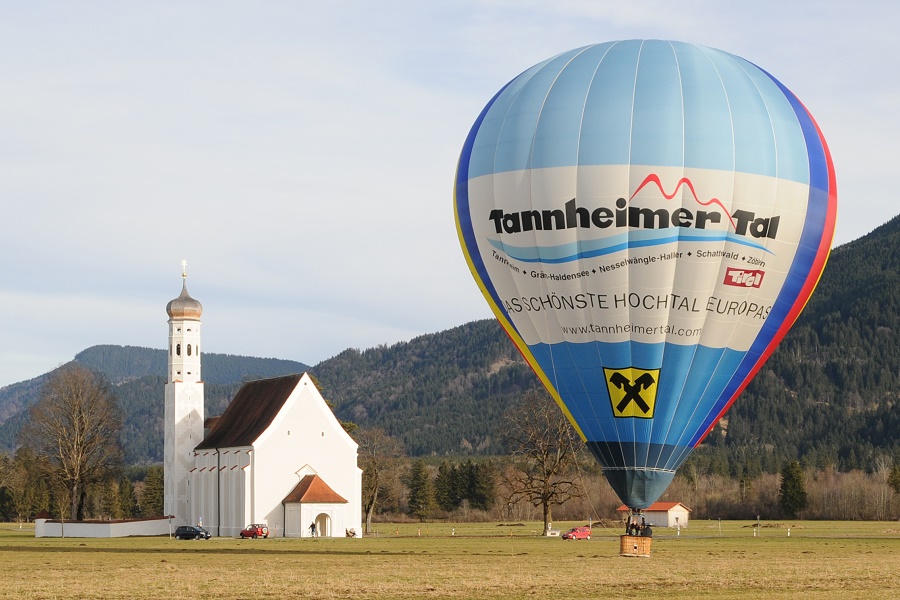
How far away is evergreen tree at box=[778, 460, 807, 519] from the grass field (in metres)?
74.3

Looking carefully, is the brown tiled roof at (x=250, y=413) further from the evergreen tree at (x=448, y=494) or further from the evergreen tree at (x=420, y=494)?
the evergreen tree at (x=448, y=494)

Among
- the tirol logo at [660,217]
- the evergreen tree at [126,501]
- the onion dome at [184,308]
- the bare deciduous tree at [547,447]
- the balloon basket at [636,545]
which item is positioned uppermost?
the onion dome at [184,308]

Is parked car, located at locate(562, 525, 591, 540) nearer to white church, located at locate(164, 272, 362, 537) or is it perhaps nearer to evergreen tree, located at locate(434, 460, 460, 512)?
white church, located at locate(164, 272, 362, 537)

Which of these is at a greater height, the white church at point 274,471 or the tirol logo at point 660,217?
the tirol logo at point 660,217

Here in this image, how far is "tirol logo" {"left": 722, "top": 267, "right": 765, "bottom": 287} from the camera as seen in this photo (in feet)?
115

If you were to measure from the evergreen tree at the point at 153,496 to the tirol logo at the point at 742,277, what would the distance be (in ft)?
354

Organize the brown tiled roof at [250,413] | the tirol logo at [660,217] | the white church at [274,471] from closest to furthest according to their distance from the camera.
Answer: the tirol logo at [660,217] < the white church at [274,471] < the brown tiled roof at [250,413]

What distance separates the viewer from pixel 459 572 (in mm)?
36375

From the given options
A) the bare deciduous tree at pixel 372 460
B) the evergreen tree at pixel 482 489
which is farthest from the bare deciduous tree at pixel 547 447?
the evergreen tree at pixel 482 489

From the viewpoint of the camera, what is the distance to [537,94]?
36.2m

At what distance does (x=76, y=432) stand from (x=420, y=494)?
165 ft

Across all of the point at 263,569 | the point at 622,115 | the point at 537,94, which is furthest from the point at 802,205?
the point at 263,569

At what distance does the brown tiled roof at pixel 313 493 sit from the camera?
251 ft

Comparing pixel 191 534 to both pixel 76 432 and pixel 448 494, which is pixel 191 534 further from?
pixel 448 494
